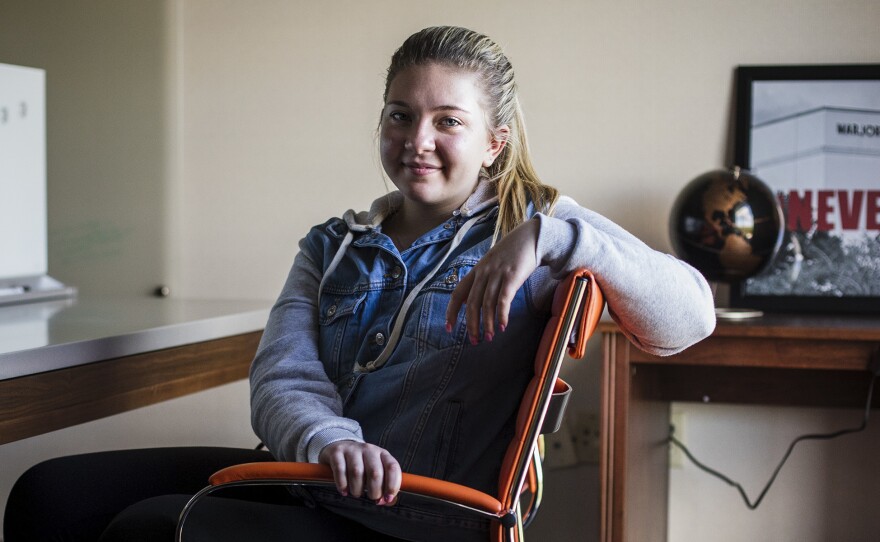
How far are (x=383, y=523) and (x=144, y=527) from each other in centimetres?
24

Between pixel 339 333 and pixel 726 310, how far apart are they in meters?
1.03

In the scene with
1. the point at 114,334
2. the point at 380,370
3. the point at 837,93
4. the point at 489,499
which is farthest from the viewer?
the point at 837,93

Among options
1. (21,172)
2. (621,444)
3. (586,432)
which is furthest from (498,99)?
(586,432)

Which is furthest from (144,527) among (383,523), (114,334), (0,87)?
(0,87)

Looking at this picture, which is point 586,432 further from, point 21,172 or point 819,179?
point 21,172

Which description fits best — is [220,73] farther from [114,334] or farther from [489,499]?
[489,499]

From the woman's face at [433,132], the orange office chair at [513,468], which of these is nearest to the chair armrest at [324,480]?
the orange office chair at [513,468]

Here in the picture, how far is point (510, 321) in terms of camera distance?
3.57ft

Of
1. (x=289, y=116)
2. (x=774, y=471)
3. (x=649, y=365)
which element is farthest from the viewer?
(x=289, y=116)

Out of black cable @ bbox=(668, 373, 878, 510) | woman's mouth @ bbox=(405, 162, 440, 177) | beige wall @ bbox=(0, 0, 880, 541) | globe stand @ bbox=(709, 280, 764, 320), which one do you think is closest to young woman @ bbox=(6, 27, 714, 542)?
woman's mouth @ bbox=(405, 162, 440, 177)

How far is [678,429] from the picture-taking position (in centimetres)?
228

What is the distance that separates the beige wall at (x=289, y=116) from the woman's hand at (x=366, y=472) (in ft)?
4.44

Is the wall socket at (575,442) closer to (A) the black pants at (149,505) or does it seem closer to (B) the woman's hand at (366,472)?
(A) the black pants at (149,505)

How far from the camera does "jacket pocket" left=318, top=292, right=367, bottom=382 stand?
1201 millimetres
